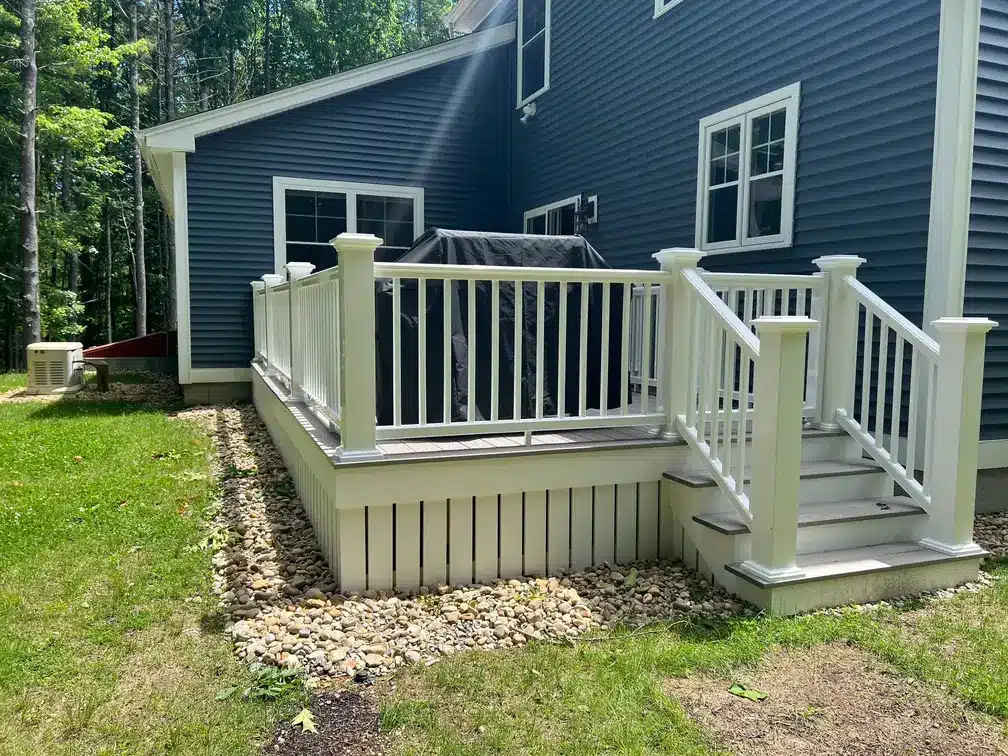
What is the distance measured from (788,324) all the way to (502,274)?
54.0 inches

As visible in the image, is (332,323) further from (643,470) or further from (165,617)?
(643,470)

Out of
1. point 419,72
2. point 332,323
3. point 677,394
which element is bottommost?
point 677,394

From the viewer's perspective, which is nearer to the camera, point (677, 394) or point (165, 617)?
point (165, 617)

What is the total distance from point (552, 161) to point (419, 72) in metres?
2.36

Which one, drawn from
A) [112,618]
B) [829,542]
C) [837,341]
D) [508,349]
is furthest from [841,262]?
[112,618]

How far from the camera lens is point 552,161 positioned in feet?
29.6

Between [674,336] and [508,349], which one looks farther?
[508,349]

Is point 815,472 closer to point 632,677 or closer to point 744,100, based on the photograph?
point 632,677

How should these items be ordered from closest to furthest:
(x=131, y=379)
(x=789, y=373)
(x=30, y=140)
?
(x=789, y=373) → (x=131, y=379) → (x=30, y=140)

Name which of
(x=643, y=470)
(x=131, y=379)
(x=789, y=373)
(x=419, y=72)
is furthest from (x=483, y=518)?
(x=131, y=379)

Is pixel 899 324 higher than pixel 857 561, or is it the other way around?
pixel 899 324

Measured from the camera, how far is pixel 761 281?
4.19 metres

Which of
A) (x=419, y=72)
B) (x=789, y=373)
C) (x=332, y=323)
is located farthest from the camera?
Answer: (x=419, y=72)

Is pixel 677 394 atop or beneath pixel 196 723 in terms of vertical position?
atop
